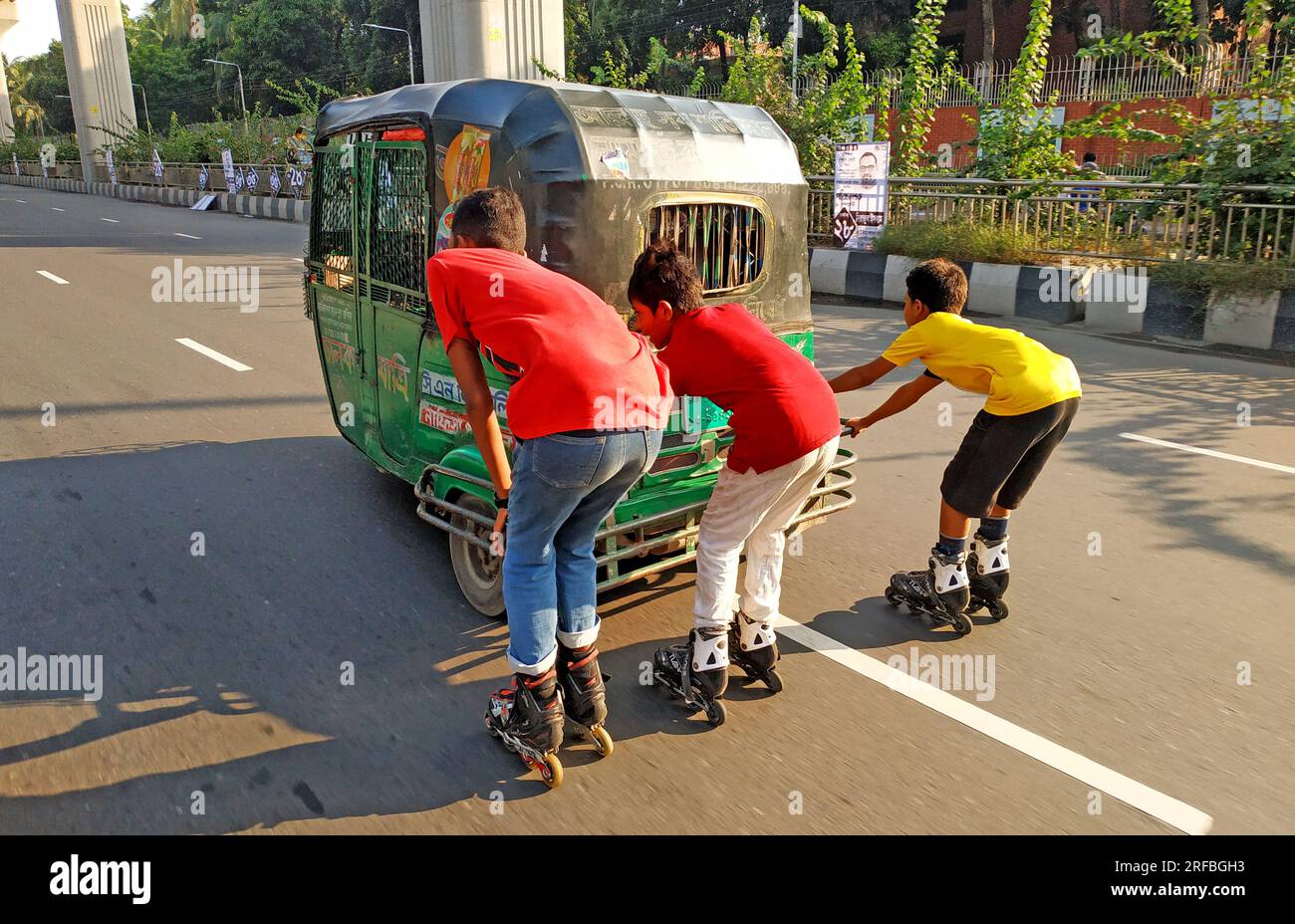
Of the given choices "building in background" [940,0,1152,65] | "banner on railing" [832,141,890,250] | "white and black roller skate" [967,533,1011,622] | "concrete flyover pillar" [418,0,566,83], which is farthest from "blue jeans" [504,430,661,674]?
"building in background" [940,0,1152,65]

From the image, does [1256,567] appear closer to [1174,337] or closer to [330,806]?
[330,806]

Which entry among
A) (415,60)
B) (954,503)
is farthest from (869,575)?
(415,60)

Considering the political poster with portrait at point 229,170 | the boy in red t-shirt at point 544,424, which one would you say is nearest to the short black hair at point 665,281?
the boy in red t-shirt at point 544,424

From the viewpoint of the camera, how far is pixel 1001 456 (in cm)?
402

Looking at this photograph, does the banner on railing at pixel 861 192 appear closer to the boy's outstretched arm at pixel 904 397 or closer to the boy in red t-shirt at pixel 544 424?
the boy's outstretched arm at pixel 904 397

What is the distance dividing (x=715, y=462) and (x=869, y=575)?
0.99m

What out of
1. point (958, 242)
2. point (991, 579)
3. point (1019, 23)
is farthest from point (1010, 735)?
point (1019, 23)

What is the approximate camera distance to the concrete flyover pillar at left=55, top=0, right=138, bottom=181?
49.0m

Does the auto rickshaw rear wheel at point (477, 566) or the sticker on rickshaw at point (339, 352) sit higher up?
the sticker on rickshaw at point (339, 352)

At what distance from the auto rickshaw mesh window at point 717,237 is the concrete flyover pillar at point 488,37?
1658 cm

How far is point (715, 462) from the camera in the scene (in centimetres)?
445

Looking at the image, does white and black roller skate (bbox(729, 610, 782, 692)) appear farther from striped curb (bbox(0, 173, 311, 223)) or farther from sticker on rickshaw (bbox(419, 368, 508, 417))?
striped curb (bbox(0, 173, 311, 223))

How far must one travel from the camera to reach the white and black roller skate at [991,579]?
4277mm

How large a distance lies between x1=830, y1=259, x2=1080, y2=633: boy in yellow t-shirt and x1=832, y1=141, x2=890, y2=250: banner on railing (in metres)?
10.1
